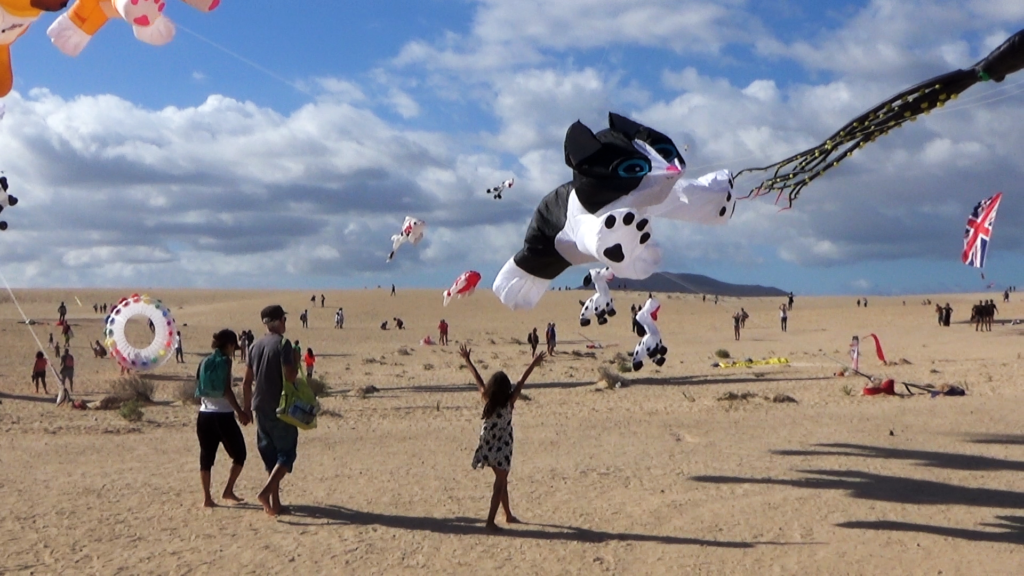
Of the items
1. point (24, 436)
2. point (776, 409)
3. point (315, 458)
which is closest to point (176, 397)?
point (24, 436)

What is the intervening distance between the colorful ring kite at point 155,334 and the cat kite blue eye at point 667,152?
1388 cm

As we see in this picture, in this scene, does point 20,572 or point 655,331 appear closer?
point 20,572

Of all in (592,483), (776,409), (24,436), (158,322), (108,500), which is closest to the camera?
(108,500)

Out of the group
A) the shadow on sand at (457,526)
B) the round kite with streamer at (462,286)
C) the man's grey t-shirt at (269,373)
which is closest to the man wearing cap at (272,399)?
the man's grey t-shirt at (269,373)

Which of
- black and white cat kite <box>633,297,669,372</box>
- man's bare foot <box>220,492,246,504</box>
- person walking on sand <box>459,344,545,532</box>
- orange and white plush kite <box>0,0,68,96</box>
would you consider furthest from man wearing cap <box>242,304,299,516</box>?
black and white cat kite <box>633,297,669,372</box>

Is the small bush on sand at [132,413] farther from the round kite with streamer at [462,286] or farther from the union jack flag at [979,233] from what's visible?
the union jack flag at [979,233]

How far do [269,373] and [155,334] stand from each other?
14.1 meters

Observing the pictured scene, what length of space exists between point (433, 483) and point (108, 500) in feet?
11.1

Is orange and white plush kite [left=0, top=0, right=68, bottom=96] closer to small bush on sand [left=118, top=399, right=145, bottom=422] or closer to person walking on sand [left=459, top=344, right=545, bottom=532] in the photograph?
person walking on sand [left=459, top=344, right=545, bottom=532]

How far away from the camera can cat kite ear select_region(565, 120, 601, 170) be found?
1062 cm

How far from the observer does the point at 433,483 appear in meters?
10.5

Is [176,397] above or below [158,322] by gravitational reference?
below

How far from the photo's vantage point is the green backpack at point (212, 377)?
8.60m

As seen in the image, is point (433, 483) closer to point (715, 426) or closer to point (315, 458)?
point (315, 458)
